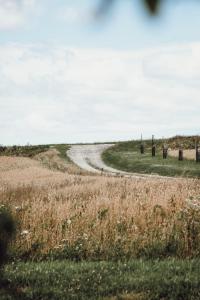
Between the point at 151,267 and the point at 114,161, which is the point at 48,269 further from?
the point at 114,161

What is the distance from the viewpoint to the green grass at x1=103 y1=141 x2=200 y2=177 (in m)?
37.8

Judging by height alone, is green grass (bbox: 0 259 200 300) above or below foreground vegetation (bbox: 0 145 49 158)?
below

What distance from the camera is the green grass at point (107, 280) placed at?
7613 millimetres

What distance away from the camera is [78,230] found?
12078mm

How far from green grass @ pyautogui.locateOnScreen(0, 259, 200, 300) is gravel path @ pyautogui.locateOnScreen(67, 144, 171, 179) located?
1265 inches

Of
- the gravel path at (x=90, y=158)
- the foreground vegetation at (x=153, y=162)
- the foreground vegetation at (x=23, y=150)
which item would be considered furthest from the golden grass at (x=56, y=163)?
the foreground vegetation at (x=153, y=162)

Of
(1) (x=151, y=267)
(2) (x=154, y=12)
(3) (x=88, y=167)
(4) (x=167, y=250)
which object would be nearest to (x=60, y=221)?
(4) (x=167, y=250)

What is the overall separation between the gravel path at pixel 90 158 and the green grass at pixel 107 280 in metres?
32.1

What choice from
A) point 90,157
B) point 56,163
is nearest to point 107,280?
point 56,163

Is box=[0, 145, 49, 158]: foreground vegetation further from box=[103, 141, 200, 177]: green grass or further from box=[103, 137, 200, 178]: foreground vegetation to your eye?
box=[103, 141, 200, 177]: green grass

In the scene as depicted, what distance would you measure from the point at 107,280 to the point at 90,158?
46813mm

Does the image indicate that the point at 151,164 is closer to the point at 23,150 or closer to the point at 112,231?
the point at 23,150

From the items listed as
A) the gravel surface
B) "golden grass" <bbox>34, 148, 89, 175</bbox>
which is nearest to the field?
"golden grass" <bbox>34, 148, 89, 175</bbox>

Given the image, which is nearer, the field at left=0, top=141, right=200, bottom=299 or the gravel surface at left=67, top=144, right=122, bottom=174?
the field at left=0, top=141, right=200, bottom=299
